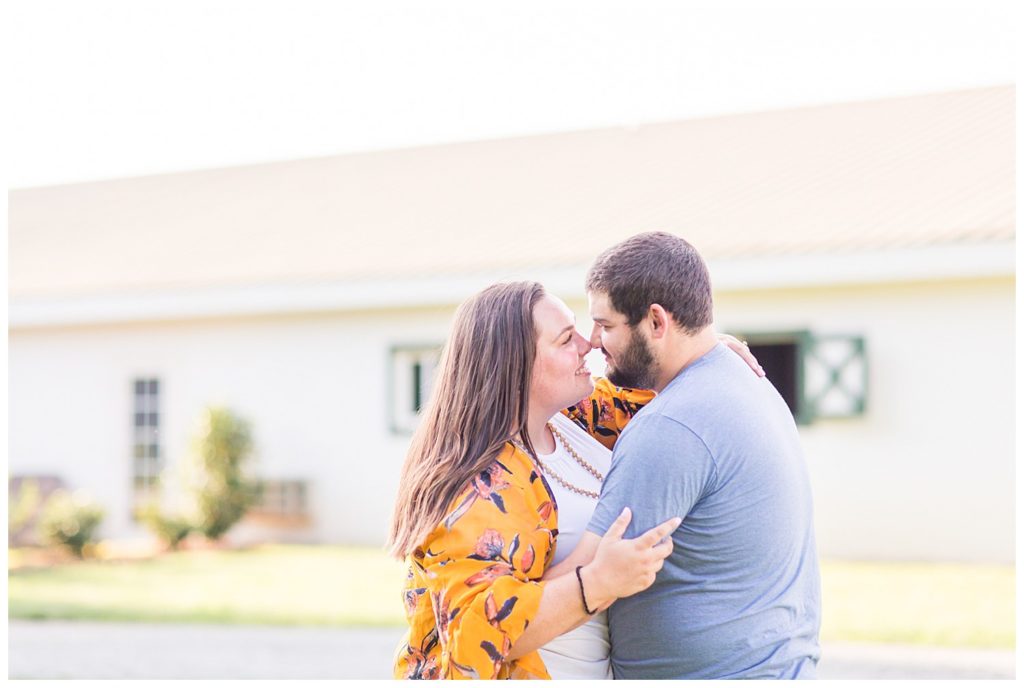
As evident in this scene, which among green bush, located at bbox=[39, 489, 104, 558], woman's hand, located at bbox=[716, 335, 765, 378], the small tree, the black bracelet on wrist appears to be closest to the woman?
the black bracelet on wrist

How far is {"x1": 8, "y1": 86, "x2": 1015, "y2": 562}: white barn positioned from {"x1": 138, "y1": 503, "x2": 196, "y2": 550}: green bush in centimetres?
92

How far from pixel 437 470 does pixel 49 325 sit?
577 inches

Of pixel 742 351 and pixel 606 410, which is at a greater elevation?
pixel 742 351

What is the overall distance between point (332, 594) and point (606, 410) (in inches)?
297

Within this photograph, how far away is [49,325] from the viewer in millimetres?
16359

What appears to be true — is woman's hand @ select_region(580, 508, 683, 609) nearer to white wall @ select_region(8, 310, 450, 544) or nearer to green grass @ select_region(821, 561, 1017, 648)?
green grass @ select_region(821, 561, 1017, 648)

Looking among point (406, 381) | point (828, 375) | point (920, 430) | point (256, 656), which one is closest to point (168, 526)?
point (406, 381)

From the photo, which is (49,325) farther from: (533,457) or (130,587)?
Answer: (533,457)

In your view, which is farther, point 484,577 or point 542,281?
point 542,281

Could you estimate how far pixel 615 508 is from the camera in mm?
2703

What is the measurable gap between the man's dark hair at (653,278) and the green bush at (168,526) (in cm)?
1205

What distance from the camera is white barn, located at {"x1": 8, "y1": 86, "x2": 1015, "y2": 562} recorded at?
11.9 m

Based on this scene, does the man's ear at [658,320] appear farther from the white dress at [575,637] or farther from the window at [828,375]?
the window at [828,375]

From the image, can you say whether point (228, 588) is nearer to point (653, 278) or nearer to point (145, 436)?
point (145, 436)
